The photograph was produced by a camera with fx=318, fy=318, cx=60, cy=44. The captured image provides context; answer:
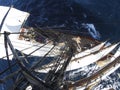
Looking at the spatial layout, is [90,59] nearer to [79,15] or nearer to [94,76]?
[94,76]

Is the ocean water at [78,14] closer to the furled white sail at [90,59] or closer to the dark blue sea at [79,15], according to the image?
the dark blue sea at [79,15]

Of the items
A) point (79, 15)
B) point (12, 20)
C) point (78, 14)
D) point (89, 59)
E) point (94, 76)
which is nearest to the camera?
point (94, 76)

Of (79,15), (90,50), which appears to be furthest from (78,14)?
(90,50)

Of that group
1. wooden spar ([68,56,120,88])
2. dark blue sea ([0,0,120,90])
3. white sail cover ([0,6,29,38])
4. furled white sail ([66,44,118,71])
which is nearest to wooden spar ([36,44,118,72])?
furled white sail ([66,44,118,71])

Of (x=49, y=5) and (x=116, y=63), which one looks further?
(x=49, y=5)

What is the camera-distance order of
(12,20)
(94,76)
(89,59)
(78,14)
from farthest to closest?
(78,14)
(12,20)
(89,59)
(94,76)

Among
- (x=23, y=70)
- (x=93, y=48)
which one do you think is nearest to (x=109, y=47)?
(x=93, y=48)

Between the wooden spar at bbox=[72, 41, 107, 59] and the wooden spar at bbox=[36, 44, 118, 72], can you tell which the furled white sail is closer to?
the wooden spar at bbox=[36, 44, 118, 72]

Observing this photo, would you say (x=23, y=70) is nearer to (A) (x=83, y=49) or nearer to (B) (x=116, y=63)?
(B) (x=116, y=63)
